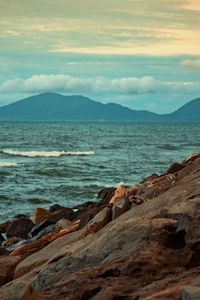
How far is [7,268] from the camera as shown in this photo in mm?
9742

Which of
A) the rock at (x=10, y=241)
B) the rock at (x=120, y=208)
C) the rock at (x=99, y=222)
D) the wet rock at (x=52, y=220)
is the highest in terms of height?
the rock at (x=120, y=208)

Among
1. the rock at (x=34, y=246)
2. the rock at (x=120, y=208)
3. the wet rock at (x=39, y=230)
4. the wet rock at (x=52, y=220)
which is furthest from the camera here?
the wet rock at (x=52, y=220)

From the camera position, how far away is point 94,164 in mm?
47906

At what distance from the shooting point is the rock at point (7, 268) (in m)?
9.52

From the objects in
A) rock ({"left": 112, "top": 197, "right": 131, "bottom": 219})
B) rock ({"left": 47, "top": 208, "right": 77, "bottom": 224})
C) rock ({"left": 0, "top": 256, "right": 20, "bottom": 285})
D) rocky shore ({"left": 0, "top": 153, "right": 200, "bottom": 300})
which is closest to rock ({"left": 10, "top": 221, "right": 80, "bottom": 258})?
rock ({"left": 0, "top": 256, "right": 20, "bottom": 285})

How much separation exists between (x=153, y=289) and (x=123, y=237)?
60.3 inches

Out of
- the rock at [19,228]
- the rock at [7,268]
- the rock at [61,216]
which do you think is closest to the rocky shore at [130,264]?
the rock at [7,268]

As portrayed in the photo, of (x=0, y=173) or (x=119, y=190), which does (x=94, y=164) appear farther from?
Result: (x=119, y=190)

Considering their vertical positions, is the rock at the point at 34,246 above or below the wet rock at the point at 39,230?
above

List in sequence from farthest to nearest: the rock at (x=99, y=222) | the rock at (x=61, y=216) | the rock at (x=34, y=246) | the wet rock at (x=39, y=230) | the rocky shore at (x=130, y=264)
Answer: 1. the rock at (x=61, y=216)
2. the wet rock at (x=39, y=230)
3. the rock at (x=34, y=246)
4. the rock at (x=99, y=222)
5. the rocky shore at (x=130, y=264)

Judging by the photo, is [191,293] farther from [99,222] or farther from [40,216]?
[40,216]

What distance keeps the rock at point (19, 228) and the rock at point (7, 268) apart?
702 cm

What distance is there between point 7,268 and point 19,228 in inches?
306

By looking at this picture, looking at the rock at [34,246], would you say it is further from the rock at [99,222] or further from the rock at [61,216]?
the rock at [61,216]
